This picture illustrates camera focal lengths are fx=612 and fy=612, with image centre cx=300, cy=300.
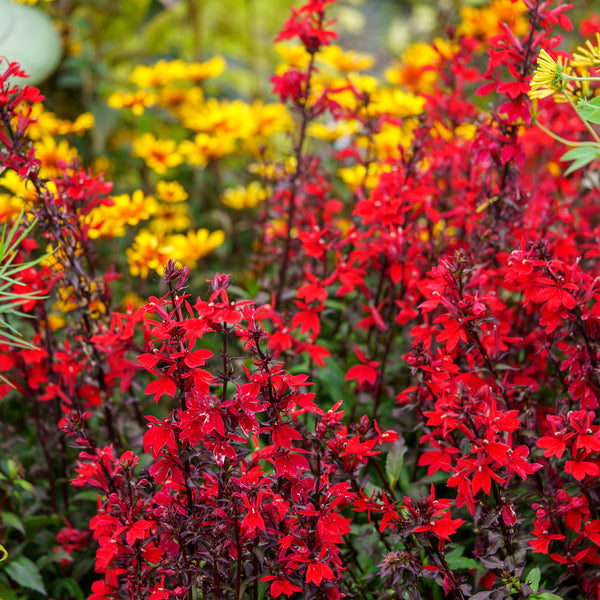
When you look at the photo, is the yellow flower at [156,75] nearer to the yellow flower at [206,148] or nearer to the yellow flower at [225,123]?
the yellow flower at [225,123]

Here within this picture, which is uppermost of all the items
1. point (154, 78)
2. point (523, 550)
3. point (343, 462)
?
point (154, 78)

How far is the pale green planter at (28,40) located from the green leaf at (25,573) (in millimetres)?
1841

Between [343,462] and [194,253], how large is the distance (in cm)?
128

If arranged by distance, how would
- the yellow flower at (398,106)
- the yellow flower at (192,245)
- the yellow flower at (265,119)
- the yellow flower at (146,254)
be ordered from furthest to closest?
the yellow flower at (265,119)
the yellow flower at (398,106)
the yellow flower at (192,245)
the yellow flower at (146,254)

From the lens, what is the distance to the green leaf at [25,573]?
147cm

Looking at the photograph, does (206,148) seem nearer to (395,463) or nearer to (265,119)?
(265,119)

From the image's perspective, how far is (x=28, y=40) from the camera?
2.65 m

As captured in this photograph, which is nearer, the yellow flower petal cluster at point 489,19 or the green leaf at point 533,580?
the green leaf at point 533,580

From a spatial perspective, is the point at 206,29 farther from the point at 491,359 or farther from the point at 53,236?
the point at 491,359

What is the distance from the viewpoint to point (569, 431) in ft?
3.82

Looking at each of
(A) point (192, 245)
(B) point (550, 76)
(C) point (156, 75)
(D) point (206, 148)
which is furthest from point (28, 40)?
(B) point (550, 76)

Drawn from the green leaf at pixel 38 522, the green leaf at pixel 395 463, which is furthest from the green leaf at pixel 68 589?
the green leaf at pixel 395 463

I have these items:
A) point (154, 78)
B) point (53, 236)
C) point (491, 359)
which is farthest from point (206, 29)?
point (491, 359)

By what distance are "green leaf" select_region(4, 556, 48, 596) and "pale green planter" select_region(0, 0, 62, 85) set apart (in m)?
1.84
